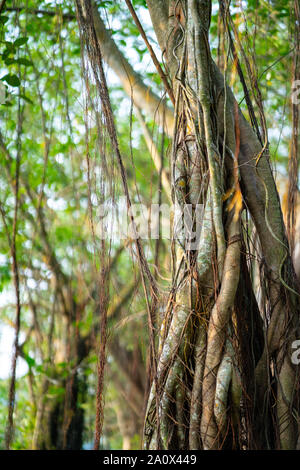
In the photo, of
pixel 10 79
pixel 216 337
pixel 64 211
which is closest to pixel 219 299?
pixel 216 337

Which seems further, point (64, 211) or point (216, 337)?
point (64, 211)

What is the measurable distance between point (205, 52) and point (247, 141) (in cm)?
33

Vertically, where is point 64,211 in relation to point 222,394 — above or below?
above

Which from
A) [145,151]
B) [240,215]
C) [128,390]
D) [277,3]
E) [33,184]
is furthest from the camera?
[128,390]

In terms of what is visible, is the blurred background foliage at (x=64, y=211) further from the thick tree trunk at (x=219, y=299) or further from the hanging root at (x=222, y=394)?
the hanging root at (x=222, y=394)

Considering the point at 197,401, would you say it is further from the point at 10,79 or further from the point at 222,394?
the point at 10,79

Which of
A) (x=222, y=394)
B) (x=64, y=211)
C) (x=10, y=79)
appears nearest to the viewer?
(x=222, y=394)

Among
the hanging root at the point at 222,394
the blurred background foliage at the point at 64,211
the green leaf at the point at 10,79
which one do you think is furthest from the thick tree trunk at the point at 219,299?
the blurred background foliage at the point at 64,211

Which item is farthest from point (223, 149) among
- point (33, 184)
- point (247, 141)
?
point (33, 184)

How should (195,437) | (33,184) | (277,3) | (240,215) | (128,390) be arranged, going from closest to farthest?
(195,437) → (240,215) → (277,3) → (33,184) → (128,390)

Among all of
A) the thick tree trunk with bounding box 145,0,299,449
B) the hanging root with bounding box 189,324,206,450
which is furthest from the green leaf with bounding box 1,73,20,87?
the hanging root with bounding box 189,324,206,450

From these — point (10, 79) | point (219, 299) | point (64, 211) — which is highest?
point (64, 211)
